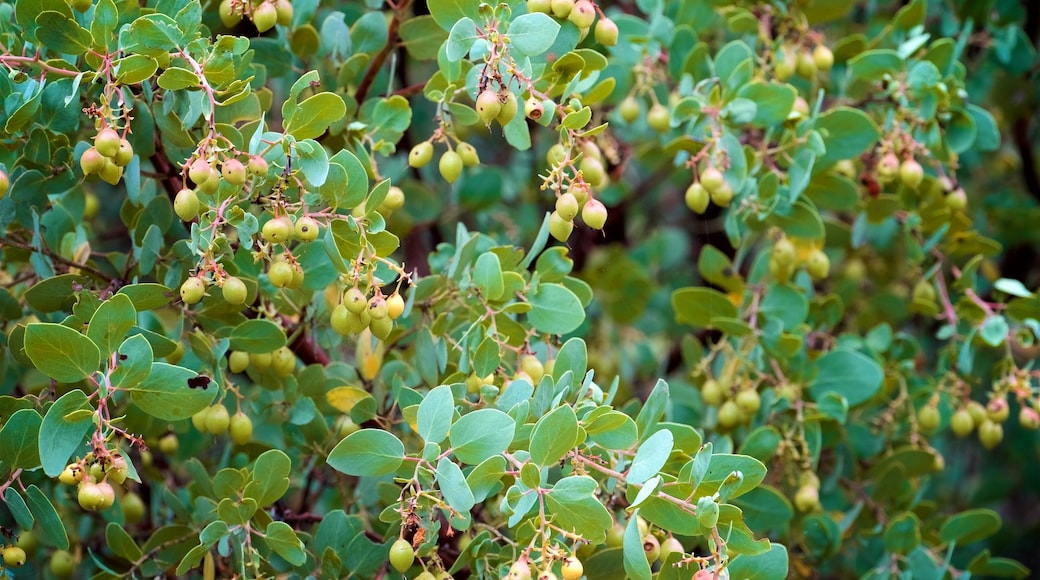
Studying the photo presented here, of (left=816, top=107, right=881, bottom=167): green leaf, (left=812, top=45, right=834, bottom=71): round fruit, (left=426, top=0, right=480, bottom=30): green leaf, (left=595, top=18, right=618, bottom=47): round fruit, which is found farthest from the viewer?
(left=812, top=45, right=834, bottom=71): round fruit

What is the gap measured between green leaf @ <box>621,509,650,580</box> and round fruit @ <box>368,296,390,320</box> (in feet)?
1.04

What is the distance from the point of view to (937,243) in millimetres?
1746

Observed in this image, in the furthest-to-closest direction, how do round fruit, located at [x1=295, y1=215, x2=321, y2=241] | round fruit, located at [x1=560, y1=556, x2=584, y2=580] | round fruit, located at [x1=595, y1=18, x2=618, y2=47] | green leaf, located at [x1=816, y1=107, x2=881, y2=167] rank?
1. green leaf, located at [x1=816, y1=107, x2=881, y2=167]
2. round fruit, located at [x1=595, y1=18, x2=618, y2=47]
3. round fruit, located at [x1=295, y1=215, x2=321, y2=241]
4. round fruit, located at [x1=560, y1=556, x2=584, y2=580]

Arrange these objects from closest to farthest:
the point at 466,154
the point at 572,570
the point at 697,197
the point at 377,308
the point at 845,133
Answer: the point at 572,570, the point at 377,308, the point at 466,154, the point at 697,197, the point at 845,133

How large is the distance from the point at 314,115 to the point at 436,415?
33cm

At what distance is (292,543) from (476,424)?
0.30 metres

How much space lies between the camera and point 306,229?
1045 mm

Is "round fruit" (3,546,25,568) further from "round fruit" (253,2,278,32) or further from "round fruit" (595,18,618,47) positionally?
"round fruit" (595,18,618,47)

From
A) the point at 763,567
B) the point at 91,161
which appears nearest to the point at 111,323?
the point at 91,161

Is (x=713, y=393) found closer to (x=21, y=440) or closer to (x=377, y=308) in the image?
(x=377, y=308)

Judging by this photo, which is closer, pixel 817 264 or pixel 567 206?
pixel 567 206

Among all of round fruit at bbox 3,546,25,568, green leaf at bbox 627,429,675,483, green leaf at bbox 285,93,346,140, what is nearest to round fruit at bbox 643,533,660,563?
green leaf at bbox 627,429,675,483

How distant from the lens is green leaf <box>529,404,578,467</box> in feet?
3.20

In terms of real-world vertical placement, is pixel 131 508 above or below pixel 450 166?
below
